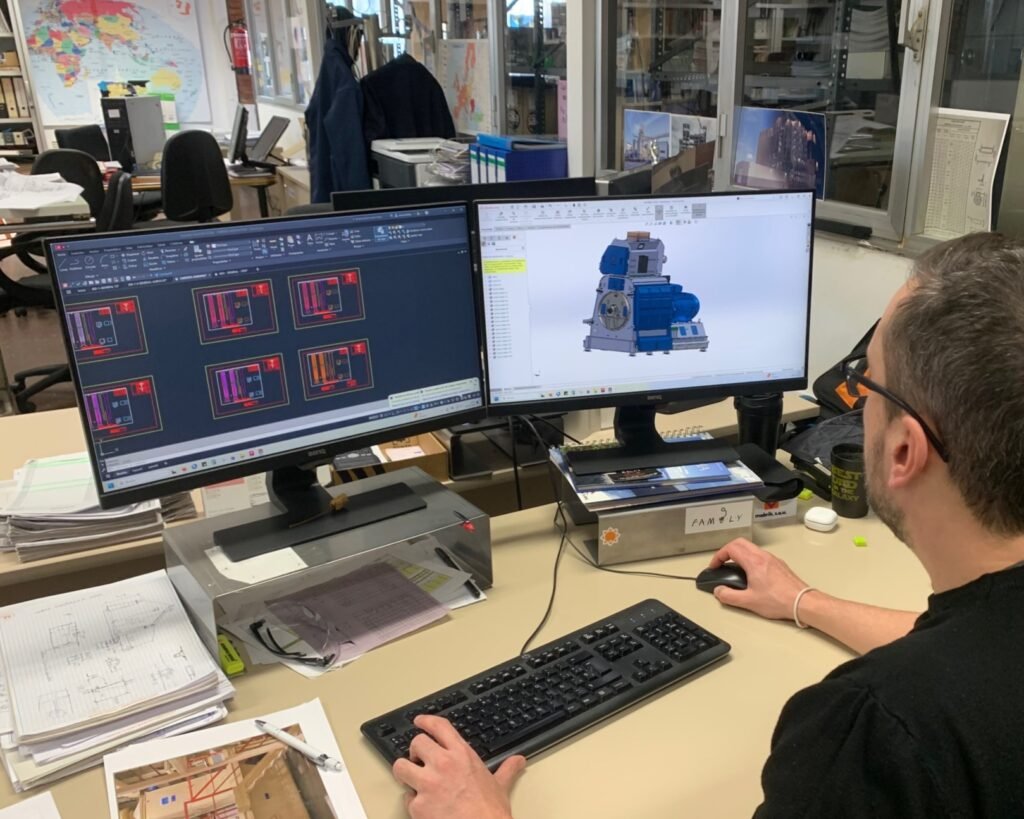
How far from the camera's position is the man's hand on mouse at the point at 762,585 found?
1294 mm

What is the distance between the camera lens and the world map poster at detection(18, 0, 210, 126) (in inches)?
309

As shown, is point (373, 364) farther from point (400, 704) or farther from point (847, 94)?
point (847, 94)

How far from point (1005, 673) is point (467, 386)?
907 millimetres

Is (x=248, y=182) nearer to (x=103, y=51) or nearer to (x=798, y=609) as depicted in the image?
(x=103, y=51)

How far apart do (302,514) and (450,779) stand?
0.51m

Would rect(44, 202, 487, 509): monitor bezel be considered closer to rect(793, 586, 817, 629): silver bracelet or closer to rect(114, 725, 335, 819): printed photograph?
rect(114, 725, 335, 819): printed photograph

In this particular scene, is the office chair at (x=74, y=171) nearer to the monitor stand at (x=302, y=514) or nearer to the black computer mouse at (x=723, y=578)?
the monitor stand at (x=302, y=514)

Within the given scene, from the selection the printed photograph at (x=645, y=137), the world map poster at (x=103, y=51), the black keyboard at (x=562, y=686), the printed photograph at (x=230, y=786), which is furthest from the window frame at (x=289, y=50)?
the printed photograph at (x=230, y=786)

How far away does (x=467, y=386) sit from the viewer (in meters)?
1.42

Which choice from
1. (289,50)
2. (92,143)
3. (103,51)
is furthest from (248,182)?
(103,51)

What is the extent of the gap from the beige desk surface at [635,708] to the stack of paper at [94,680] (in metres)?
0.04

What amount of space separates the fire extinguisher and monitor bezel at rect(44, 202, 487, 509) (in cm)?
829

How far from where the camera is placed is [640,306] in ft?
4.78

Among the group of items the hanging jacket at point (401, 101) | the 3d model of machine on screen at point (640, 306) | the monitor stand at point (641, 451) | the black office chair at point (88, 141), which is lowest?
the monitor stand at point (641, 451)
